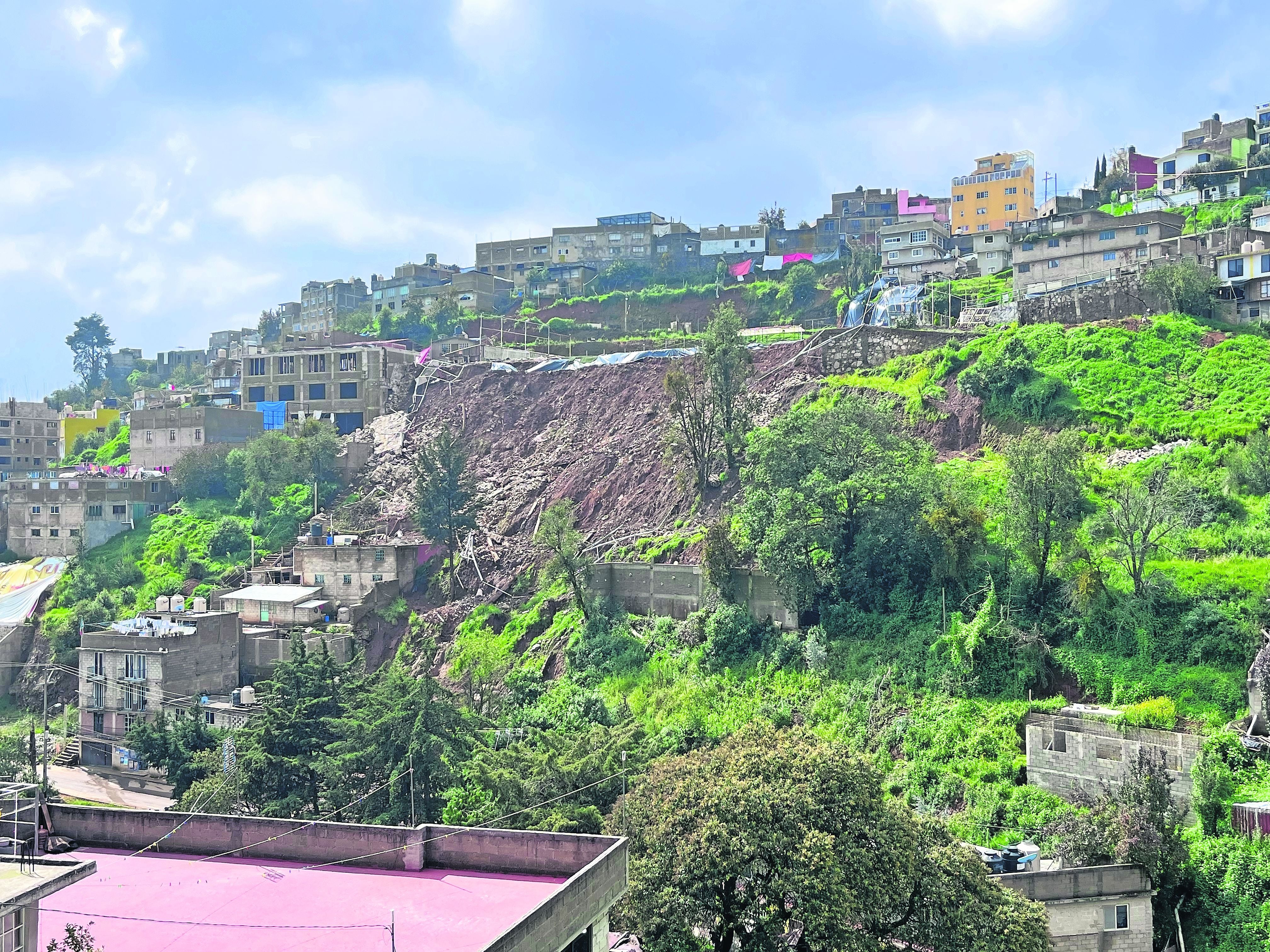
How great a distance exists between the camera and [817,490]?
2969 cm

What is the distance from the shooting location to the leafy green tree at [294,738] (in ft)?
93.0

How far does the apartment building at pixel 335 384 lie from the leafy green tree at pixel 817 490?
27.4m

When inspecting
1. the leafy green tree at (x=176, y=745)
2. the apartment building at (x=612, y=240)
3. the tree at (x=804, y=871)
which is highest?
the apartment building at (x=612, y=240)

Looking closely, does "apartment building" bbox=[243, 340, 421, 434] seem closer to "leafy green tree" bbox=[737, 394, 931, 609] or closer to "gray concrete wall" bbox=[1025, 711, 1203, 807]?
"leafy green tree" bbox=[737, 394, 931, 609]

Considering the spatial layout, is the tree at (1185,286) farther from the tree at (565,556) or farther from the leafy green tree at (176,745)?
the leafy green tree at (176,745)

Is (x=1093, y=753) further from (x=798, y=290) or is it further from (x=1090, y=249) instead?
(x=798, y=290)

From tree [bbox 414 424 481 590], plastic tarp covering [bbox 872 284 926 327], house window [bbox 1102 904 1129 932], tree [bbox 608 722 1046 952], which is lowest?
house window [bbox 1102 904 1129 932]

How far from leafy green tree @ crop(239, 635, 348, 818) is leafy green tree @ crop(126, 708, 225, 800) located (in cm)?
252

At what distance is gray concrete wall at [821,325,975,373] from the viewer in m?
41.1

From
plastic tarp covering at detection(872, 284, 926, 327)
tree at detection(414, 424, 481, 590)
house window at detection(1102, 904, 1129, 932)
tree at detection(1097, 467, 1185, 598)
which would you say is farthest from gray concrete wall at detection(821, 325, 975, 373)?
house window at detection(1102, 904, 1129, 932)

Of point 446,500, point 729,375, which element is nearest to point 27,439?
point 446,500

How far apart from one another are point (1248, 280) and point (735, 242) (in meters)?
32.5

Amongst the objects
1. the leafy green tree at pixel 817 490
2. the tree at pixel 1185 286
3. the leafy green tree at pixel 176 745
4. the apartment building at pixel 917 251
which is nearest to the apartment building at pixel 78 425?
the leafy green tree at pixel 176 745

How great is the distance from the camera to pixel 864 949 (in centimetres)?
1661
